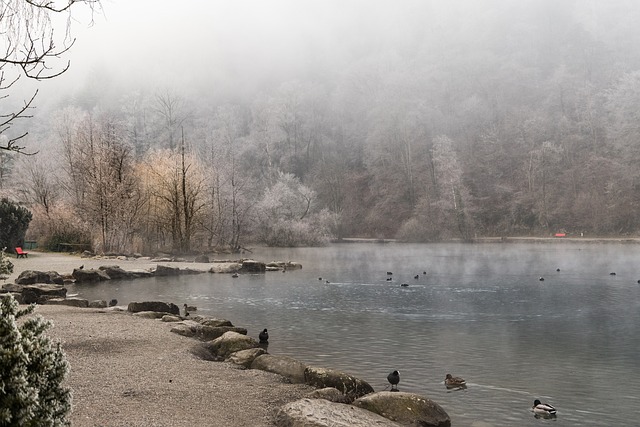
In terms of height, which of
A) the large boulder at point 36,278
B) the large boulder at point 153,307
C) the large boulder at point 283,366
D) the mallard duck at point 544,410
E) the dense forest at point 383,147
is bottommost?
the mallard duck at point 544,410

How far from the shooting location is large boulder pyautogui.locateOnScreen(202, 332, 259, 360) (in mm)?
11859

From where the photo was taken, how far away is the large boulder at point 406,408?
320 inches

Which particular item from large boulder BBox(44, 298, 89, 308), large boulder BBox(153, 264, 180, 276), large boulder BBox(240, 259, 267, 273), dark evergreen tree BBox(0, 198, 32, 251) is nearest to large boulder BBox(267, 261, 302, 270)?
large boulder BBox(240, 259, 267, 273)

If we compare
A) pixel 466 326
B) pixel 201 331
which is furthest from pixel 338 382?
pixel 466 326

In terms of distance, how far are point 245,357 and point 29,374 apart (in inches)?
272

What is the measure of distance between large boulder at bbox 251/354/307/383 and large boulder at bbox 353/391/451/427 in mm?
1795

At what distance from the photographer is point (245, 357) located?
11102 millimetres

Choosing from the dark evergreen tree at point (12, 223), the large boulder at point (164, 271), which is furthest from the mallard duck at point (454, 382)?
the dark evergreen tree at point (12, 223)

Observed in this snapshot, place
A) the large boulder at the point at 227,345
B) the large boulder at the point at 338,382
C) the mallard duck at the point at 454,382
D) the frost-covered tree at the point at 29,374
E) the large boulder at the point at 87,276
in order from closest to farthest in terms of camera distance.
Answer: the frost-covered tree at the point at 29,374, the large boulder at the point at 338,382, the mallard duck at the point at 454,382, the large boulder at the point at 227,345, the large boulder at the point at 87,276

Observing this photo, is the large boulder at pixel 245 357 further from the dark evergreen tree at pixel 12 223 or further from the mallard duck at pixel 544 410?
the dark evergreen tree at pixel 12 223

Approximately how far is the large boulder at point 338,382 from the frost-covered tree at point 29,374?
5252 millimetres

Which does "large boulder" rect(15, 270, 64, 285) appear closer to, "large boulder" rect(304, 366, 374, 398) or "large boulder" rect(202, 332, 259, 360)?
"large boulder" rect(202, 332, 259, 360)

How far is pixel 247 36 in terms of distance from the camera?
4894 inches

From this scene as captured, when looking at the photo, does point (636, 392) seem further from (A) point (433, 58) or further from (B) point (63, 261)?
(A) point (433, 58)
